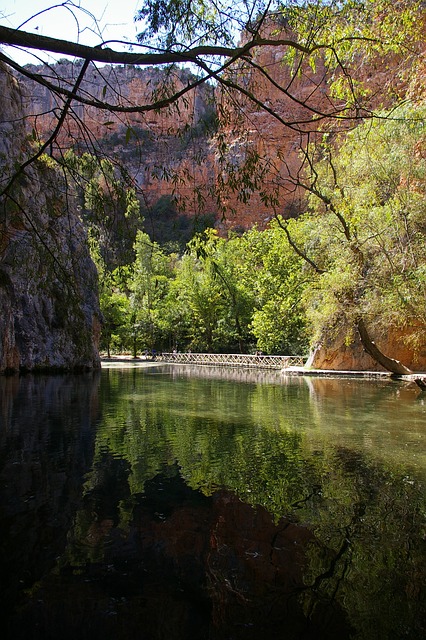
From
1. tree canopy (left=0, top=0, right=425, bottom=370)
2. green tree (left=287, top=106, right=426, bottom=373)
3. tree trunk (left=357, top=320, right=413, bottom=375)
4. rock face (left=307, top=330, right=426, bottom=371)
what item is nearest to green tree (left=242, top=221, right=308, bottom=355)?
tree canopy (left=0, top=0, right=425, bottom=370)

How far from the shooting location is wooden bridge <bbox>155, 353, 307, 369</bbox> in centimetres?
3488

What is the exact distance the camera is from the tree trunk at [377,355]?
21781 mm

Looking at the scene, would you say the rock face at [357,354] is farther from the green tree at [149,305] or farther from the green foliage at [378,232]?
the green tree at [149,305]

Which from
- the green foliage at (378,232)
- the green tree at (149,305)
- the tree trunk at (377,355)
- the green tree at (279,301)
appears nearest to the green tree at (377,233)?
the green foliage at (378,232)

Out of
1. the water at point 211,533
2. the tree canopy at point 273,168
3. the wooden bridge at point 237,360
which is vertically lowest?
the water at point 211,533

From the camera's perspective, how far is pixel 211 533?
465 cm

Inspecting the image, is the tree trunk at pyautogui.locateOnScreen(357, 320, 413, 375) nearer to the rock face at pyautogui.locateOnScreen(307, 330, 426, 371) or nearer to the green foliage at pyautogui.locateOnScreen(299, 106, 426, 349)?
the green foliage at pyautogui.locateOnScreen(299, 106, 426, 349)

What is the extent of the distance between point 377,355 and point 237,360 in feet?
59.9

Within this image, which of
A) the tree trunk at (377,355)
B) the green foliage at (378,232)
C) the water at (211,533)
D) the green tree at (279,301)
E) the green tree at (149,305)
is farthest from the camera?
the green tree at (149,305)

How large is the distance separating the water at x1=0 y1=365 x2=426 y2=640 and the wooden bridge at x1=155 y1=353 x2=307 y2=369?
78.9 ft

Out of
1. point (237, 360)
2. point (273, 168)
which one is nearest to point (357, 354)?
point (237, 360)

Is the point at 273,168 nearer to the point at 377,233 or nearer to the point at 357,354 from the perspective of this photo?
the point at 377,233

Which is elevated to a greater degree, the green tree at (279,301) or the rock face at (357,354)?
the green tree at (279,301)

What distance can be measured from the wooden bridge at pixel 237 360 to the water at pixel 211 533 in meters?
24.0
